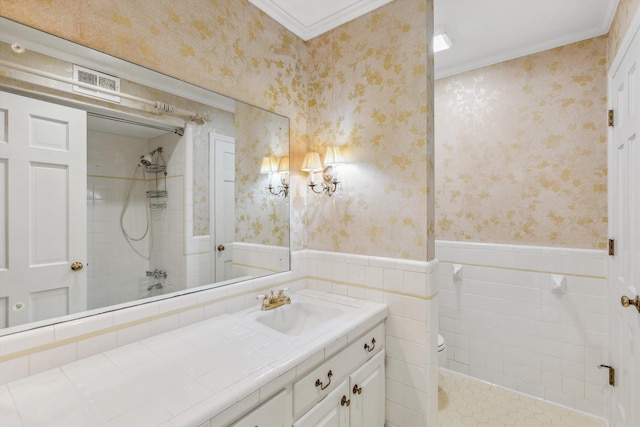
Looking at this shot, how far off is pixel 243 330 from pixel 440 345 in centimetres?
150

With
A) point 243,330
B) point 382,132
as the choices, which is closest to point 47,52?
point 243,330

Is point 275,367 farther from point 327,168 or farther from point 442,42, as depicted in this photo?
point 442,42

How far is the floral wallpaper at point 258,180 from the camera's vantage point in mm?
1735

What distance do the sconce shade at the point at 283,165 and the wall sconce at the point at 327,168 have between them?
108mm

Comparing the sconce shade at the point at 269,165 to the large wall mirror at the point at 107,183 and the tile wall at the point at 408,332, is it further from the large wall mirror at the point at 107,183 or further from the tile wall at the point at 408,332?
the tile wall at the point at 408,332

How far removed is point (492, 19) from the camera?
6.49ft

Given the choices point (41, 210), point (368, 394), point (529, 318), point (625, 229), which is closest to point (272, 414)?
point (368, 394)

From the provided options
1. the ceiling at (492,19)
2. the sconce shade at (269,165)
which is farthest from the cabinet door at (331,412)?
the ceiling at (492,19)

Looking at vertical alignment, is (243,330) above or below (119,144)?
below

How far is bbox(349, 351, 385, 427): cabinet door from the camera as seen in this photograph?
1462mm

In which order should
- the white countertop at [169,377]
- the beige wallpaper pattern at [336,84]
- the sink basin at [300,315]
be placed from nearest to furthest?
the white countertop at [169,377] < the beige wallpaper pattern at [336,84] < the sink basin at [300,315]

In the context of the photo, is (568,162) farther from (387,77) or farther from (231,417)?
(231,417)

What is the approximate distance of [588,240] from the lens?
2.08 m

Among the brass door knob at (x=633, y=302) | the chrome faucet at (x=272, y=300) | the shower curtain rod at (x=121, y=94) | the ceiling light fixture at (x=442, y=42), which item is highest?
the ceiling light fixture at (x=442, y=42)
